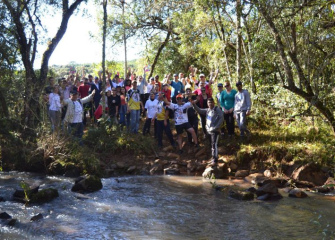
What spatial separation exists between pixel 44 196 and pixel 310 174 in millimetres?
7453

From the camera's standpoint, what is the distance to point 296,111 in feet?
47.1

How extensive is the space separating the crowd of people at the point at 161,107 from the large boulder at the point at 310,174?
253 cm

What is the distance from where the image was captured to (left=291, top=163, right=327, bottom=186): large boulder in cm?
1223

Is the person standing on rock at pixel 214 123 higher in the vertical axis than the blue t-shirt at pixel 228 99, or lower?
lower

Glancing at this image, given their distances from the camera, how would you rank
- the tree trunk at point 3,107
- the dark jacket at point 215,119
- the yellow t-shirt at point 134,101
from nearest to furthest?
the dark jacket at point 215,119, the yellow t-shirt at point 134,101, the tree trunk at point 3,107

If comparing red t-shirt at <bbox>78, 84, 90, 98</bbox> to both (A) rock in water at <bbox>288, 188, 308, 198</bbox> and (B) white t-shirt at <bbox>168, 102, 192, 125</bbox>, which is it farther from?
(A) rock in water at <bbox>288, 188, 308, 198</bbox>

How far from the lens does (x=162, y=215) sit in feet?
30.4

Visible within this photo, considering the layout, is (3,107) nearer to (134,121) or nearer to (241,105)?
(134,121)

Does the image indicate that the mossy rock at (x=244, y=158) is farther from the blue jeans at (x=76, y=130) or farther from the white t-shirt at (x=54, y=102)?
the white t-shirt at (x=54, y=102)

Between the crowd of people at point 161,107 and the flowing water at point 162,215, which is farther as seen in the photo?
the crowd of people at point 161,107

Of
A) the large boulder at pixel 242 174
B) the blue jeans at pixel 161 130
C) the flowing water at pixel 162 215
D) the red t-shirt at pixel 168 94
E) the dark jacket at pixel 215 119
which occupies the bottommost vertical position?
the flowing water at pixel 162 215

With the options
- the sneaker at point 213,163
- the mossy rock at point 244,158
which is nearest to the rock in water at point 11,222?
the sneaker at point 213,163

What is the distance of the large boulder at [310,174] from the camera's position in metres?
12.2

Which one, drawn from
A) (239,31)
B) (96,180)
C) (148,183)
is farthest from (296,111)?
(96,180)
